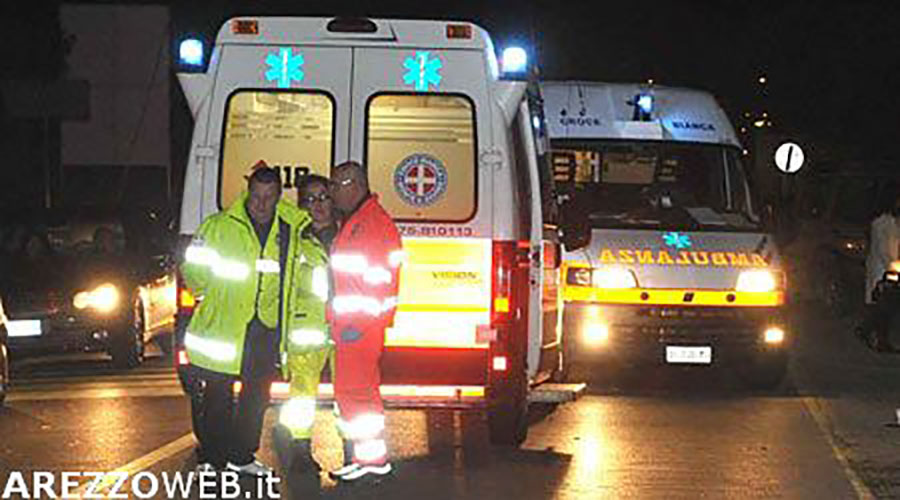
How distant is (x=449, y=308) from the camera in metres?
11.2

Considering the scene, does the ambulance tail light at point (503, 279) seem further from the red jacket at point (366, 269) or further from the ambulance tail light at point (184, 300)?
the ambulance tail light at point (184, 300)

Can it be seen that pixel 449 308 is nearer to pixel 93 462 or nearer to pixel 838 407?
pixel 93 462

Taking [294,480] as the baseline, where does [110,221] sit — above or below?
above

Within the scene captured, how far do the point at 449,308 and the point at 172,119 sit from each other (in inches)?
1163

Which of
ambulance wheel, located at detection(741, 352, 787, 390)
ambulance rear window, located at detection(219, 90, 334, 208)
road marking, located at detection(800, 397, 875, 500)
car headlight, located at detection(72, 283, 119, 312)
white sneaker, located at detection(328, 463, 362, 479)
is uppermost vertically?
ambulance rear window, located at detection(219, 90, 334, 208)

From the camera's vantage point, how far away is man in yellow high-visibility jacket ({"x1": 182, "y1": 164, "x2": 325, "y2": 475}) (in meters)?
10.2

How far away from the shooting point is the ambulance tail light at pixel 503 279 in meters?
11.1

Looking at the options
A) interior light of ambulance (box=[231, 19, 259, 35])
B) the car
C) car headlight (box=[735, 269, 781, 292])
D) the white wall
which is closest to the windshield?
car headlight (box=[735, 269, 781, 292])

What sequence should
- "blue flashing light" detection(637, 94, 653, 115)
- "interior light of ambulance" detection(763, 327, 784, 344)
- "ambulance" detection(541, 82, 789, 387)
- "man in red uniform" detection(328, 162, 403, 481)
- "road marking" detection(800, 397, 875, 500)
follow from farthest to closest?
1. "blue flashing light" detection(637, 94, 653, 115)
2. "interior light of ambulance" detection(763, 327, 784, 344)
3. "ambulance" detection(541, 82, 789, 387)
4. "road marking" detection(800, 397, 875, 500)
5. "man in red uniform" detection(328, 162, 403, 481)

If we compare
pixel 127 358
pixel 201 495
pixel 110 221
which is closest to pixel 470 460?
pixel 201 495

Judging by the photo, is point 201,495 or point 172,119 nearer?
point 201,495

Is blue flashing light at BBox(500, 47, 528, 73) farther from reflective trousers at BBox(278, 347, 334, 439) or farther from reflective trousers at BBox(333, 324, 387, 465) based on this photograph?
reflective trousers at BBox(278, 347, 334, 439)

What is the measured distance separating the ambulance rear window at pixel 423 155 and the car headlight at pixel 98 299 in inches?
263

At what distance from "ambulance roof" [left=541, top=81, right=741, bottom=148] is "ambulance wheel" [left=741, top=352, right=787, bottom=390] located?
2078 mm
